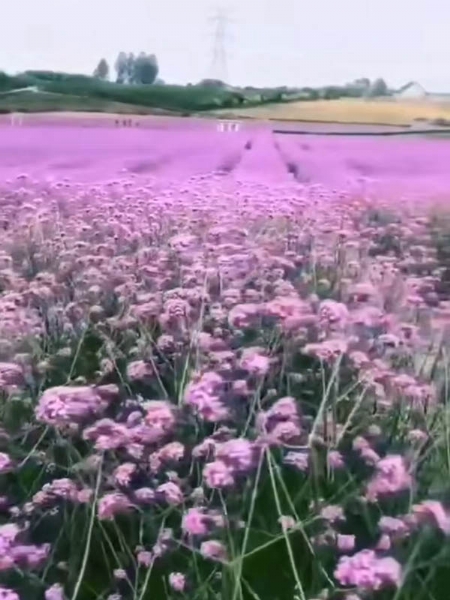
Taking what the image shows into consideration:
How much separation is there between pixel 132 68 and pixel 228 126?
132 millimetres

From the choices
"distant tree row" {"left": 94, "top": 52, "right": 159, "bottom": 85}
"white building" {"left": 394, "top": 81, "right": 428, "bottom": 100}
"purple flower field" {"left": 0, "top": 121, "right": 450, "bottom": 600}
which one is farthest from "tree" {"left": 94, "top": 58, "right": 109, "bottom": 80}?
"white building" {"left": 394, "top": 81, "right": 428, "bottom": 100}

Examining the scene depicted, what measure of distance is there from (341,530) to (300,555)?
0.05m

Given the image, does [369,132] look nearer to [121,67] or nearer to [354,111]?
[354,111]

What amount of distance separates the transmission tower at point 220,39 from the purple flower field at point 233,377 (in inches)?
3.3

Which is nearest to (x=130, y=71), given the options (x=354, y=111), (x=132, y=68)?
(x=132, y=68)

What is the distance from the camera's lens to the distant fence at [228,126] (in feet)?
3.71

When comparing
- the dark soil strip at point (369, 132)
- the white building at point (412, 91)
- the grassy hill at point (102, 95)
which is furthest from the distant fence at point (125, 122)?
the white building at point (412, 91)

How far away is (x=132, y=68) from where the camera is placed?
1150 mm

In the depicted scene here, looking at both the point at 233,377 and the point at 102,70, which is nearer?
the point at 233,377

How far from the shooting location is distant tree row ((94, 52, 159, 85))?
1.13 metres

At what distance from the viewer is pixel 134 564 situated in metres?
0.96

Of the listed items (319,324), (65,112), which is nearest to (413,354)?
(319,324)

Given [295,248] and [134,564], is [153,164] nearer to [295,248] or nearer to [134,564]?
[295,248]

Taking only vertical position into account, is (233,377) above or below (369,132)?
below
